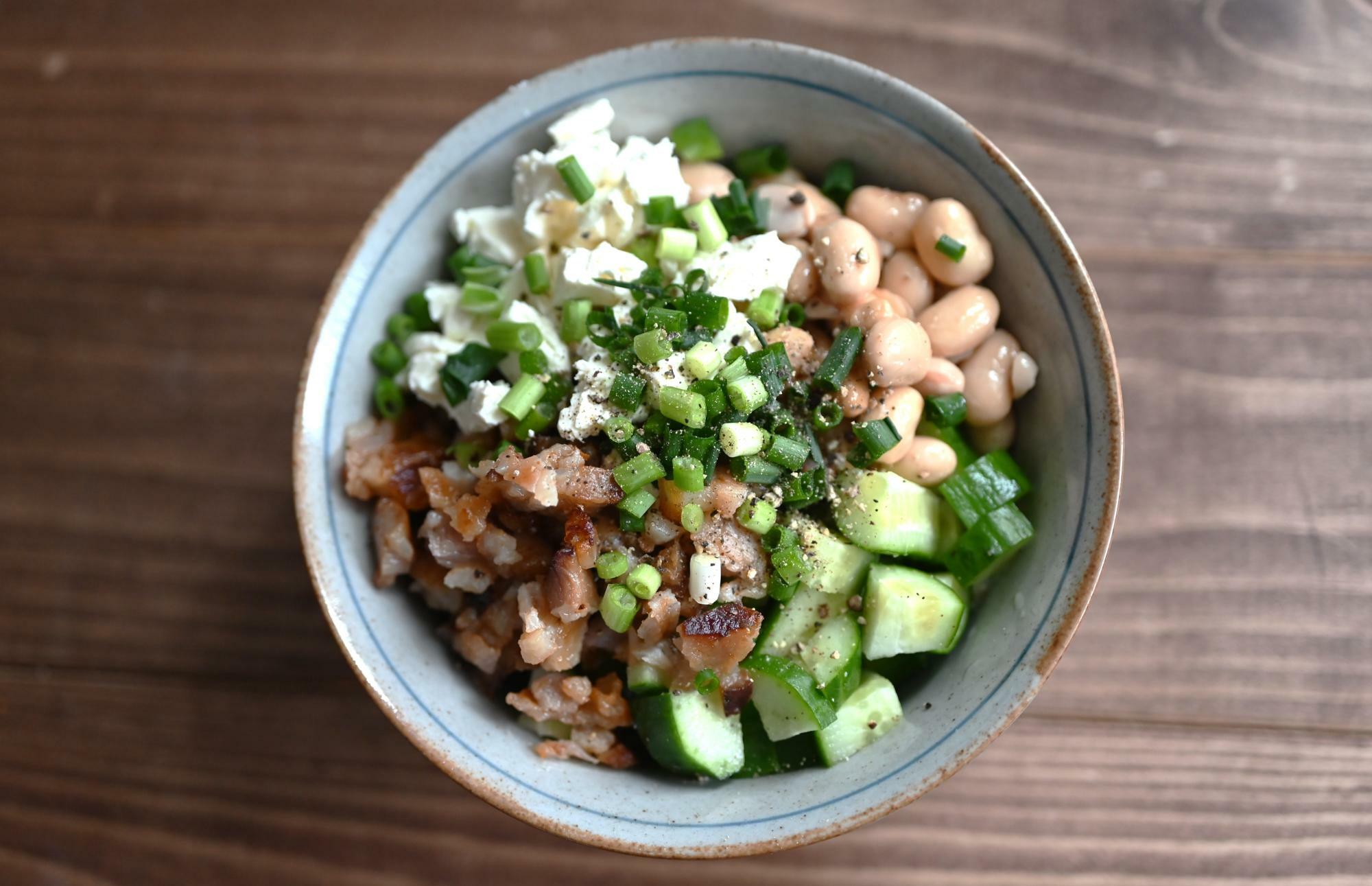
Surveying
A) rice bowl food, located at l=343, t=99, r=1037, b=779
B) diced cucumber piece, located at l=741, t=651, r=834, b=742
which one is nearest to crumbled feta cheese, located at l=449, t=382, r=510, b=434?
rice bowl food, located at l=343, t=99, r=1037, b=779

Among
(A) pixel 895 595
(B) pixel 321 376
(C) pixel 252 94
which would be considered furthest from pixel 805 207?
(C) pixel 252 94

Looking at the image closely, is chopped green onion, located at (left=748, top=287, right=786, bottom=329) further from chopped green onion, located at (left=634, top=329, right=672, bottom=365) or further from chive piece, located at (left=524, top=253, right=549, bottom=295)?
chive piece, located at (left=524, top=253, right=549, bottom=295)

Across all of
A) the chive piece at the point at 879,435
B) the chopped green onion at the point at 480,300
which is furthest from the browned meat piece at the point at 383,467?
the chive piece at the point at 879,435

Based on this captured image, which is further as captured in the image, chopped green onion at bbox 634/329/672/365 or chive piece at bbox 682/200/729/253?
chive piece at bbox 682/200/729/253

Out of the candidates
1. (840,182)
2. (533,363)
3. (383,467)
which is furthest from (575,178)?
(383,467)

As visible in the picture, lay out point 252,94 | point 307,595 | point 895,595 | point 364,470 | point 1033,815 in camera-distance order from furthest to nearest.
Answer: point 252,94
point 307,595
point 1033,815
point 364,470
point 895,595

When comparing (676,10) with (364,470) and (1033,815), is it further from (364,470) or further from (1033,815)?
(1033,815)

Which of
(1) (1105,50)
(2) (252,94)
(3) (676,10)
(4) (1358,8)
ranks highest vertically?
(4) (1358,8)
